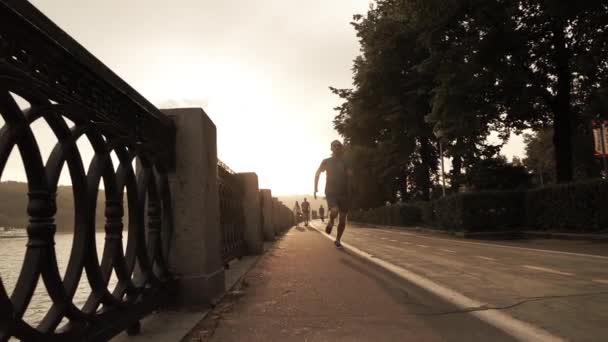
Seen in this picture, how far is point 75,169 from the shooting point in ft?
7.75

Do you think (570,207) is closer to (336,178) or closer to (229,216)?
(336,178)

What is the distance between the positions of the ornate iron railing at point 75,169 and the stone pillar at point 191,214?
386 millimetres

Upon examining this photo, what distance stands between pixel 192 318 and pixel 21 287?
1.78 metres

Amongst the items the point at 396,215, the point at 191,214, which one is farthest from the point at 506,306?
the point at 396,215

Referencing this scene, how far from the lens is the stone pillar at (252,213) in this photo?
9812mm

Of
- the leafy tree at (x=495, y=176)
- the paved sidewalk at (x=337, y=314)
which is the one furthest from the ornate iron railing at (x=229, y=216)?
the leafy tree at (x=495, y=176)

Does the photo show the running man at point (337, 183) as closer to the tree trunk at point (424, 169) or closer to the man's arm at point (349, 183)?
the man's arm at point (349, 183)

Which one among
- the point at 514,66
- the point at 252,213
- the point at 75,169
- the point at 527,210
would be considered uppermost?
the point at 514,66

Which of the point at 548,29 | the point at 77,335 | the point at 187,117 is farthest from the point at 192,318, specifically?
the point at 548,29

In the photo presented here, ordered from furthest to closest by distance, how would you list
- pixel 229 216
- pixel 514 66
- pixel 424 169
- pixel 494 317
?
pixel 424 169 → pixel 514 66 → pixel 229 216 → pixel 494 317

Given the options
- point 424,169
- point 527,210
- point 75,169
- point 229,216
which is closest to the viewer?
point 75,169

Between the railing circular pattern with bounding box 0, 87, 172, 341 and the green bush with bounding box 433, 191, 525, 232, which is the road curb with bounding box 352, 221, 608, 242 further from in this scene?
the railing circular pattern with bounding box 0, 87, 172, 341

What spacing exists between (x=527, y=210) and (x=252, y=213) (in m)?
10.3

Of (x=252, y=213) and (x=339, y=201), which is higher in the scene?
(x=339, y=201)
